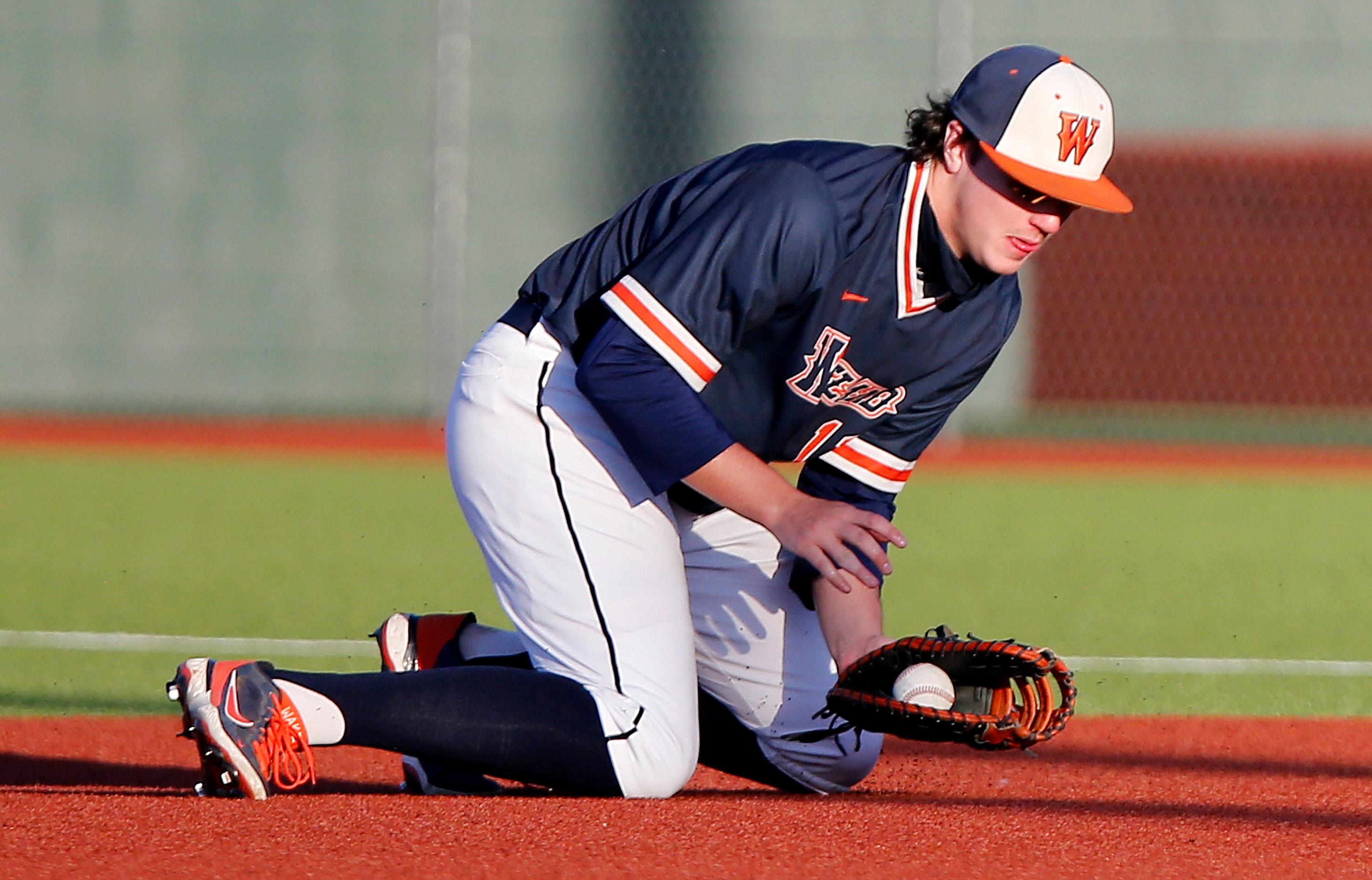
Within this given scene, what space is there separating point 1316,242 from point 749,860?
488 inches

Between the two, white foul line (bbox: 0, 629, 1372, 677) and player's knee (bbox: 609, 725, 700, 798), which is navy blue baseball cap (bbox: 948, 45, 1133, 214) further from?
white foul line (bbox: 0, 629, 1372, 677)

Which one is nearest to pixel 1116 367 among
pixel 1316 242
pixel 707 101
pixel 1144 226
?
pixel 1144 226

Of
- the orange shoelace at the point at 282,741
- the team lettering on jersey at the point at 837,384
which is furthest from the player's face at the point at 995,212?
the orange shoelace at the point at 282,741

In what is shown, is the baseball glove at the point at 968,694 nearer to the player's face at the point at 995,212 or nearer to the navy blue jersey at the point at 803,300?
the navy blue jersey at the point at 803,300

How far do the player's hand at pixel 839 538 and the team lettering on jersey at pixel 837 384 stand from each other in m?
0.35

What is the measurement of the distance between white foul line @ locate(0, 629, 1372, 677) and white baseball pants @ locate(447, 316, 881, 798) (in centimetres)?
175

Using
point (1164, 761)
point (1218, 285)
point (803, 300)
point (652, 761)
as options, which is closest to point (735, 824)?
point (652, 761)

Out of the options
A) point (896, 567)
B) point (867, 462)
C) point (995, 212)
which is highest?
point (995, 212)

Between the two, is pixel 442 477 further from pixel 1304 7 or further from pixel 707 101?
pixel 1304 7

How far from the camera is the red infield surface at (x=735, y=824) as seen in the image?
2.49m

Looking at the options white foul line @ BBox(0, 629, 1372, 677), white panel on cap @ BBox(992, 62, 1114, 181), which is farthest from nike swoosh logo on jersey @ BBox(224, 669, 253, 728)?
white foul line @ BBox(0, 629, 1372, 677)

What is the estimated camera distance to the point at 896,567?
681 centimetres

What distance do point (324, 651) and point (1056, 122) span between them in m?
2.82

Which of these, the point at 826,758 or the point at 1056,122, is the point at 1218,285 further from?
the point at 1056,122
